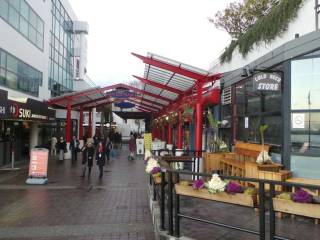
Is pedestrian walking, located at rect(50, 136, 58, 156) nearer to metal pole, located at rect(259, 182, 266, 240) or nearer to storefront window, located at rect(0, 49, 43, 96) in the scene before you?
storefront window, located at rect(0, 49, 43, 96)

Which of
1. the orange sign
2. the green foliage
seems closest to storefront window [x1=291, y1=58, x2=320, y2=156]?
the green foliage

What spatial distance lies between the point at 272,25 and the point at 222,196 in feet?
27.6

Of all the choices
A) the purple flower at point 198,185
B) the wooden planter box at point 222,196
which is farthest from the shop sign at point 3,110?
the purple flower at point 198,185

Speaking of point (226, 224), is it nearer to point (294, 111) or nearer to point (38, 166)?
point (294, 111)

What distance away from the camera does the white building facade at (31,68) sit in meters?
Result: 20.0

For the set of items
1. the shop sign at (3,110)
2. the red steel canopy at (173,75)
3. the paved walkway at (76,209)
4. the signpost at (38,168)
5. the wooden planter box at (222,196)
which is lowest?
the paved walkway at (76,209)

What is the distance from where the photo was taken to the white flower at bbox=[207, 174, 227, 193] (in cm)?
571

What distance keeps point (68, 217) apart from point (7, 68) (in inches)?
513

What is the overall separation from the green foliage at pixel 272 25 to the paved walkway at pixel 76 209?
6.05 meters

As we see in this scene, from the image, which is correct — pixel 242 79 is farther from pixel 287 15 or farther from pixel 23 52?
pixel 23 52

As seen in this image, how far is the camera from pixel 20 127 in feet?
82.1

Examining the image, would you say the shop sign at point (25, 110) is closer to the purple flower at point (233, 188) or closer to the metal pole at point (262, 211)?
the purple flower at point (233, 188)

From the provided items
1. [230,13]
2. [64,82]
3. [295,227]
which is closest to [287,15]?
[295,227]

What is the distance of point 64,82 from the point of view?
3616 cm
